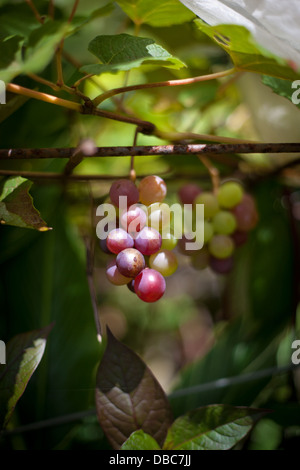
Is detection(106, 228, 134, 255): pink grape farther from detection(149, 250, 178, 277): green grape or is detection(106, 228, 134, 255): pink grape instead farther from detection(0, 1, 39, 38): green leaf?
detection(0, 1, 39, 38): green leaf

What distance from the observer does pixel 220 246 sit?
A: 17.6 inches

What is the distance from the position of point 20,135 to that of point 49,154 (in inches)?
6.7

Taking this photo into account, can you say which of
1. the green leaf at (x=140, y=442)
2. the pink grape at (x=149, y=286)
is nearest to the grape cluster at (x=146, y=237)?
the pink grape at (x=149, y=286)

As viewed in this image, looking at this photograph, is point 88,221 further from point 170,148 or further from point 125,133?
point 170,148

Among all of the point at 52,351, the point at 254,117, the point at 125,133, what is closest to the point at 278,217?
the point at 254,117

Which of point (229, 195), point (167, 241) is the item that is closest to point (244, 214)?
point (229, 195)

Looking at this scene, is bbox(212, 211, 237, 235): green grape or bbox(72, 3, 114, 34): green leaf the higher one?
bbox(72, 3, 114, 34): green leaf

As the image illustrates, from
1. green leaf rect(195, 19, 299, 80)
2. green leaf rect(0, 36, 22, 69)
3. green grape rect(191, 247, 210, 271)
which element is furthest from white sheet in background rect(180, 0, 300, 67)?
green grape rect(191, 247, 210, 271)

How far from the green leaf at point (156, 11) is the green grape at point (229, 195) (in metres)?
0.18

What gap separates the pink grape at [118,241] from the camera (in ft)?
1.04

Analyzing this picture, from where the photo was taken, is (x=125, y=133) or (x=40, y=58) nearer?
(x=40, y=58)

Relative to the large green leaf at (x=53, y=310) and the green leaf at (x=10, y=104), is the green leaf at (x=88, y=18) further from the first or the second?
the large green leaf at (x=53, y=310)

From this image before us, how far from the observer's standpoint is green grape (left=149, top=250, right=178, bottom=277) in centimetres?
34
